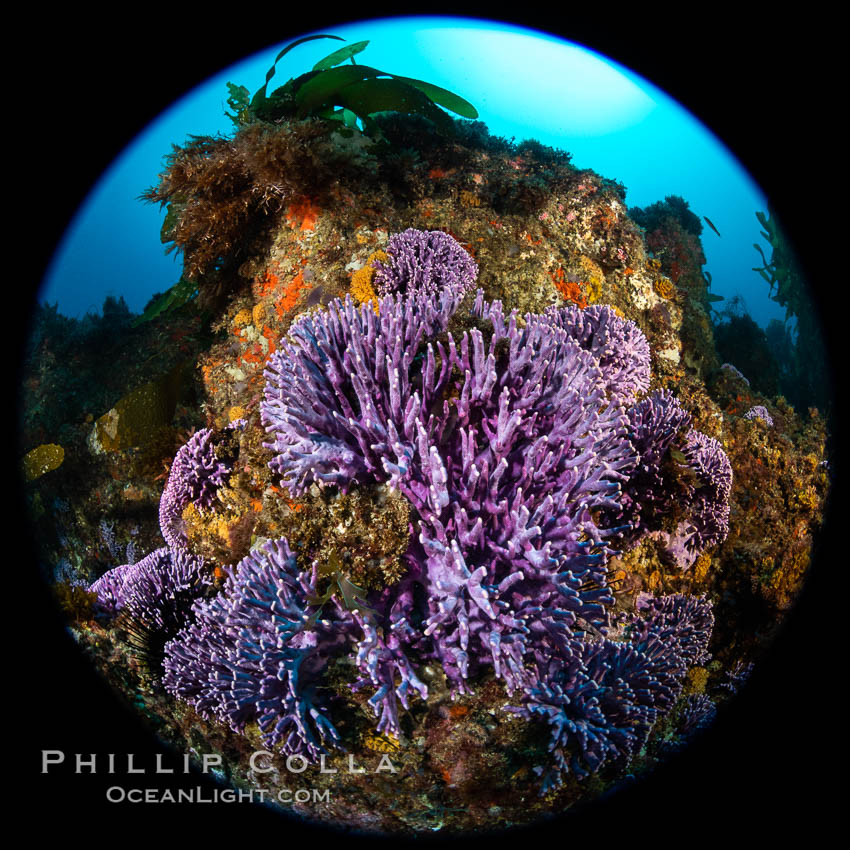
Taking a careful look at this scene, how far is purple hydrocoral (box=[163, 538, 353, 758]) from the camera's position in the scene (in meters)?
1.95

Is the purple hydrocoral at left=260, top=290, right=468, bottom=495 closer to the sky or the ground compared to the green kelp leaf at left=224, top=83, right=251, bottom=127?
closer to the ground

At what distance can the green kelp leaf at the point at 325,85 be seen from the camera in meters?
4.14

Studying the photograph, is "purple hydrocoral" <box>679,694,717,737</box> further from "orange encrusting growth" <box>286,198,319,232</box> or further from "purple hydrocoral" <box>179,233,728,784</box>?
"orange encrusting growth" <box>286,198,319,232</box>

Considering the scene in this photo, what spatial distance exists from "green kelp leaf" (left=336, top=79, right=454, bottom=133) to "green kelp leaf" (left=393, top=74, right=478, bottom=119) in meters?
0.13

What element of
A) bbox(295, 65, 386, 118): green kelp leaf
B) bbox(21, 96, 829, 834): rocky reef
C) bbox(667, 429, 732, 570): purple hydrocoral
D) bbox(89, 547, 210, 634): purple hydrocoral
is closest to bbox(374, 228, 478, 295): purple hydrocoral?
bbox(21, 96, 829, 834): rocky reef

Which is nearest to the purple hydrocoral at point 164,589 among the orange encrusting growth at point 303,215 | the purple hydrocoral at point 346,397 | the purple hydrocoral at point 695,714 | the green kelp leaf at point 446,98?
the purple hydrocoral at point 346,397

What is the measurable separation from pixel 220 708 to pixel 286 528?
3.44ft

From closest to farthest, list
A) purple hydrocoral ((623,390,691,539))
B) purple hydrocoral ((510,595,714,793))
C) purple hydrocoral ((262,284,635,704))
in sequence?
1. purple hydrocoral ((262,284,635,704))
2. purple hydrocoral ((510,595,714,793))
3. purple hydrocoral ((623,390,691,539))

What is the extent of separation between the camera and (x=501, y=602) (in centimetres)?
170

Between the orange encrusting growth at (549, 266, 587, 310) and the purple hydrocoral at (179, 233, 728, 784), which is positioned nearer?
the purple hydrocoral at (179, 233, 728, 784)

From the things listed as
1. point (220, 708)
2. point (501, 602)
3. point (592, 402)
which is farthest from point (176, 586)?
point (592, 402)

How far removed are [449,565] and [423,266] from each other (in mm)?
2576

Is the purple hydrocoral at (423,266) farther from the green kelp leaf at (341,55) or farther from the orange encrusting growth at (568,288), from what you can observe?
the green kelp leaf at (341,55)

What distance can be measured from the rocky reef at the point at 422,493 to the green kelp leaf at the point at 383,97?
15.4 inches
